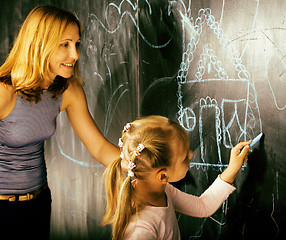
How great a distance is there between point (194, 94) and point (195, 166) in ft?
1.19

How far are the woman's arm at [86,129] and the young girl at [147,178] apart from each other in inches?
14.0

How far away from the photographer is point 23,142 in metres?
1.54

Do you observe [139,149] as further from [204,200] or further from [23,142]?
[23,142]

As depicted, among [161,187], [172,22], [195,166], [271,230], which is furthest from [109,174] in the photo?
[172,22]

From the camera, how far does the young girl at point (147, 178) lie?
50.6 inches

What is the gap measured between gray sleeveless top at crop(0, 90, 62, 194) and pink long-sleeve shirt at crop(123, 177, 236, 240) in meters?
0.55

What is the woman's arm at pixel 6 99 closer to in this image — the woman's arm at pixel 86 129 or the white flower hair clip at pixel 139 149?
the woman's arm at pixel 86 129

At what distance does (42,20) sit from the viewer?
1.51 m

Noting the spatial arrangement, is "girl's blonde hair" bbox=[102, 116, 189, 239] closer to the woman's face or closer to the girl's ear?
the girl's ear

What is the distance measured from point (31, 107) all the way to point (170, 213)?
2.33ft

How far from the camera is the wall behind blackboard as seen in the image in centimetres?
162

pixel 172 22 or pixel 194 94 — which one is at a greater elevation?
pixel 172 22

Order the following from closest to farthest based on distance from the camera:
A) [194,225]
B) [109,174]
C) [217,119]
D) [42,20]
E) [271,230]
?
1. [109,174]
2. [42,20]
3. [271,230]
4. [217,119]
5. [194,225]

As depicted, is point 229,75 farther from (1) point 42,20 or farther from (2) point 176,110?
(1) point 42,20
